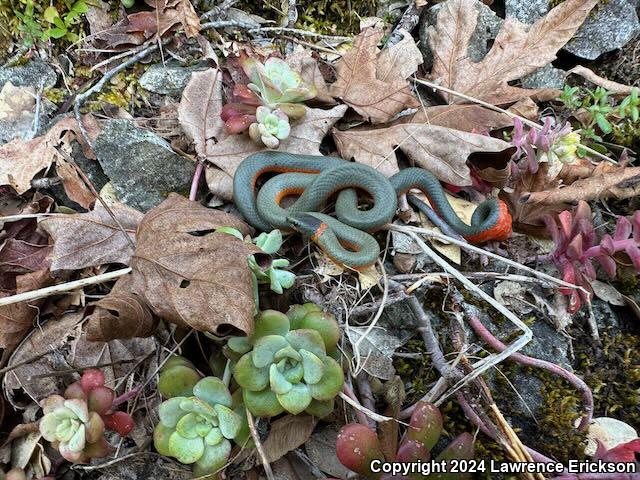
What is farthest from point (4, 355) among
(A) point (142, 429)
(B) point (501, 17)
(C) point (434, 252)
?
(B) point (501, 17)

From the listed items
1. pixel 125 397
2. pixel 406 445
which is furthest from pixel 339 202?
pixel 125 397

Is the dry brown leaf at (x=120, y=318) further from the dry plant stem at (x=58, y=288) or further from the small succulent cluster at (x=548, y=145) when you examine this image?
the small succulent cluster at (x=548, y=145)

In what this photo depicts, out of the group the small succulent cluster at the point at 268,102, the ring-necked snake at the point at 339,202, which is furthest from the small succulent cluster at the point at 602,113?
the small succulent cluster at the point at 268,102

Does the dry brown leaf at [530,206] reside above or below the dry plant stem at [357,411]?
above

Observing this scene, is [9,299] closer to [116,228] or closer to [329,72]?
[116,228]

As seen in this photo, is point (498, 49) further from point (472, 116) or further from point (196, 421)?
point (196, 421)

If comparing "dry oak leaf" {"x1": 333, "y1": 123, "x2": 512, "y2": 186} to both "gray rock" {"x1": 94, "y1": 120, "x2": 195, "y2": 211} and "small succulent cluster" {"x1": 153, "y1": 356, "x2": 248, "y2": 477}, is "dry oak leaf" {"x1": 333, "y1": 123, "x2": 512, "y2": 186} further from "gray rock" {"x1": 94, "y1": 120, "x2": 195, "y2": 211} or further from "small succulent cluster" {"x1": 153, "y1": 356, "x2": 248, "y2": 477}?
"small succulent cluster" {"x1": 153, "y1": 356, "x2": 248, "y2": 477}
